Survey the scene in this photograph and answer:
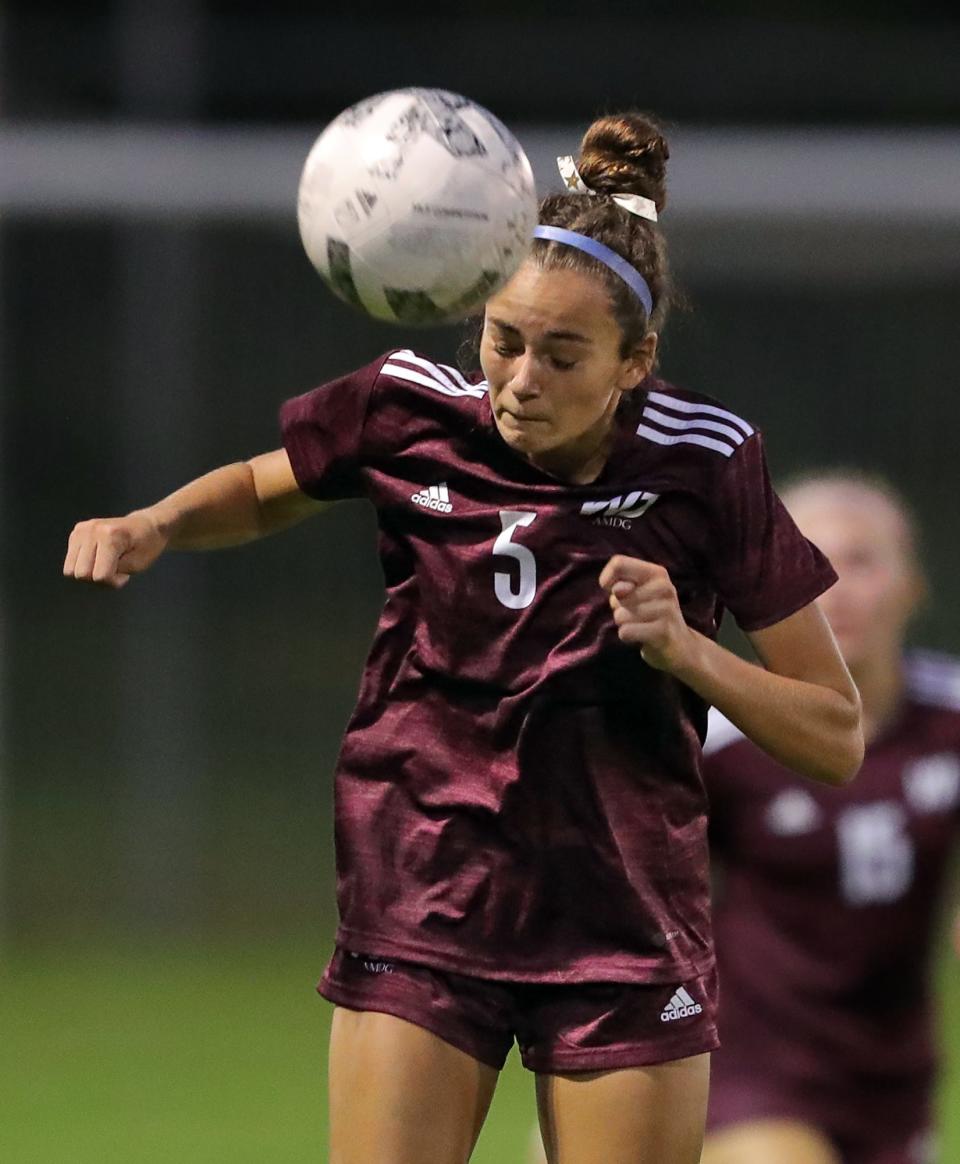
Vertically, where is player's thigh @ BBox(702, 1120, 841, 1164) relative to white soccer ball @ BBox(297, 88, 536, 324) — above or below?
below

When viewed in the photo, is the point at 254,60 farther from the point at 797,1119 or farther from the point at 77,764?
the point at 797,1119

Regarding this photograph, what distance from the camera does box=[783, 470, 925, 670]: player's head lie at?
15.2ft

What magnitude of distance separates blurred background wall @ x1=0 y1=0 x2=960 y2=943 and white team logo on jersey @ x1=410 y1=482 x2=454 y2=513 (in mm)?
4654

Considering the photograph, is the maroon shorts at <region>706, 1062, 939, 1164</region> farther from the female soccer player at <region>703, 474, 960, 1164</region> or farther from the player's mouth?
the player's mouth

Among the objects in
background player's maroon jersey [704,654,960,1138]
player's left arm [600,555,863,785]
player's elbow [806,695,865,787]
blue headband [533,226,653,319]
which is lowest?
background player's maroon jersey [704,654,960,1138]

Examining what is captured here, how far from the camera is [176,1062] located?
22.9 ft

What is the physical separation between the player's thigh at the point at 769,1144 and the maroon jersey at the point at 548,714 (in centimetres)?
128

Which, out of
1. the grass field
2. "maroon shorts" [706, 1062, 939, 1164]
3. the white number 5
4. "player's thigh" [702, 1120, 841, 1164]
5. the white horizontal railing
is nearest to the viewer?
the white number 5

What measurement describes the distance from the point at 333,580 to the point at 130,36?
86.1 inches

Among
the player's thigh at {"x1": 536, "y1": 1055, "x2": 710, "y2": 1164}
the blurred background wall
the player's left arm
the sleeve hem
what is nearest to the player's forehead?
the player's left arm

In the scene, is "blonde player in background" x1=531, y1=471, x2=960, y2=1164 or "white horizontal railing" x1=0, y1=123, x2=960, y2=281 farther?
"white horizontal railing" x1=0, y1=123, x2=960, y2=281

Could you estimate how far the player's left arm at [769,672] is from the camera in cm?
303

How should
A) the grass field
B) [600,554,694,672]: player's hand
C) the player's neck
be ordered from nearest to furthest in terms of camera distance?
[600,554,694,672]: player's hand → the player's neck → the grass field

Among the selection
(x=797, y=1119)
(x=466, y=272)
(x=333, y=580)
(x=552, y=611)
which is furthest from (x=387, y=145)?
(x=333, y=580)
